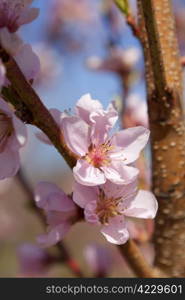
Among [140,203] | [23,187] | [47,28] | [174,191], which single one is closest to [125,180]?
[140,203]

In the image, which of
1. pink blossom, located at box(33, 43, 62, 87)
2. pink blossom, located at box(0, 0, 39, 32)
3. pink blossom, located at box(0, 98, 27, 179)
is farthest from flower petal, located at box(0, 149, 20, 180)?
pink blossom, located at box(33, 43, 62, 87)

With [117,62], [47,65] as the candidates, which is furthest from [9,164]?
[47,65]

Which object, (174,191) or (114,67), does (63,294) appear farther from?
(114,67)

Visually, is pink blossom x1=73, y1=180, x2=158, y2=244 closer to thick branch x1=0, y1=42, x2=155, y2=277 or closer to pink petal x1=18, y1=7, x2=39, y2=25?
thick branch x1=0, y1=42, x2=155, y2=277

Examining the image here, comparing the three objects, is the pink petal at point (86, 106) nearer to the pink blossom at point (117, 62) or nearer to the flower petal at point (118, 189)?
the flower petal at point (118, 189)

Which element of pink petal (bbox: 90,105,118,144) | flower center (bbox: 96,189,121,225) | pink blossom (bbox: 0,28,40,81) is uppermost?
pink blossom (bbox: 0,28,40,81)

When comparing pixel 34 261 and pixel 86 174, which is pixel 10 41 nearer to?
pixel 86 174

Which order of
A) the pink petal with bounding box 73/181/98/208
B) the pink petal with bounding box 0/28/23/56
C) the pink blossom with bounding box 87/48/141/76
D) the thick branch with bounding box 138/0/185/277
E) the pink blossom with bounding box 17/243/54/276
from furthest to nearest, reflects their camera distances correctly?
1. the pink blossom with bounding box 87/48/141/76
2. the pink blossom with bounding box 17/243/54/276
3. the thick branch with bounding box 138/0/185/277
4. the pink petal with bounding box 73/181/98/208
5. the pink petal with bounding box 0/28/23/56
